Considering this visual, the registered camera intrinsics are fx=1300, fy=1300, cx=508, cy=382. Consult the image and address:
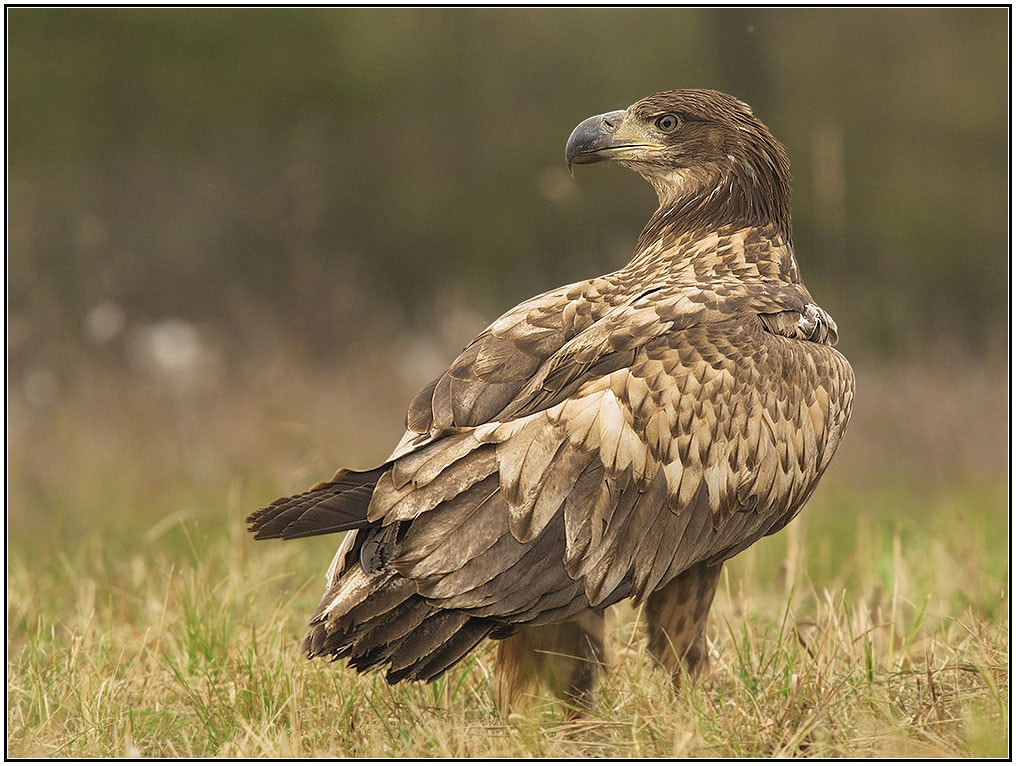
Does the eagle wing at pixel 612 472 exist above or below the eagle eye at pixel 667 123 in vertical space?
below

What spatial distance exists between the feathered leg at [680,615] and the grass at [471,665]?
0.27ft

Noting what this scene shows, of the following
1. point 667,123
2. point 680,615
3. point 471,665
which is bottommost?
point 471,665

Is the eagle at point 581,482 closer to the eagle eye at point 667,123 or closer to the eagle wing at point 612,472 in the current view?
the eagle wing at point 612,472

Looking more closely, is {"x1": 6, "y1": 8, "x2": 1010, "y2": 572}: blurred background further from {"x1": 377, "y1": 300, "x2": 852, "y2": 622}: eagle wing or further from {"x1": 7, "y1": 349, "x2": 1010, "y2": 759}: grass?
{"x1": 377, "y1": 300, "x2": 852, "y2": 622}: eagle wing

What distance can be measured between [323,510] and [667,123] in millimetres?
1808

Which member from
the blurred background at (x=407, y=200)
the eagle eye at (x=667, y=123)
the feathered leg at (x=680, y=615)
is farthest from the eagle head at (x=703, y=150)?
the blurred background at (x=407, y=200)

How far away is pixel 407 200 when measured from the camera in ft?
38.7

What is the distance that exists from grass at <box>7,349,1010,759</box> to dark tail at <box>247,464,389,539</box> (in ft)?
1.88

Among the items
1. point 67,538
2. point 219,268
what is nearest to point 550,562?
point 67,538

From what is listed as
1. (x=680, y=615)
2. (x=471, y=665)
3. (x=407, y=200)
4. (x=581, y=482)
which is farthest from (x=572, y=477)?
(x=407, y=200)

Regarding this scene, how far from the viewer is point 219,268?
1108 centimetres

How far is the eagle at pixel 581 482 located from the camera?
3131 millimetres

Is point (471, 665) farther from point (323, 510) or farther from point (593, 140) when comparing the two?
point (593, 140)

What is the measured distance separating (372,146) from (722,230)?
821cm
